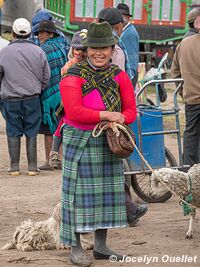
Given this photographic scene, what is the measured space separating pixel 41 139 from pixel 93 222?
23.5 feet

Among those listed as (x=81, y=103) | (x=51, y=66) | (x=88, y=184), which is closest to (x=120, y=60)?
(x=81, y=103)

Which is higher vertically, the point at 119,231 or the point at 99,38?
the point at 99,38

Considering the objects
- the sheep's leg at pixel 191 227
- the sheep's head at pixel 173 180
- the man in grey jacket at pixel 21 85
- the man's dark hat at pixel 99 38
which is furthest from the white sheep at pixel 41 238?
the man in grey jacket at pixel 21 85

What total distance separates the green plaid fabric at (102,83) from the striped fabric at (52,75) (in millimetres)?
4471

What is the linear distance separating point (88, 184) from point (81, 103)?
0.59 m

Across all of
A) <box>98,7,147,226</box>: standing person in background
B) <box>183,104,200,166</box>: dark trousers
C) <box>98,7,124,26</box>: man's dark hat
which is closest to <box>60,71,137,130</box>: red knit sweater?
<box>98,7,147,226</box>: standing person in background

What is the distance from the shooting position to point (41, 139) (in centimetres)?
1383

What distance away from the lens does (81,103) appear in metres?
6.60

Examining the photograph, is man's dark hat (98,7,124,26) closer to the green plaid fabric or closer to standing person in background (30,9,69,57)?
the green plaid fabric

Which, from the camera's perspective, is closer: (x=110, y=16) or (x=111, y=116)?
(x=111, y=116)

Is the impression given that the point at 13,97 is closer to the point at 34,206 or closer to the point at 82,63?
the point at 34,206

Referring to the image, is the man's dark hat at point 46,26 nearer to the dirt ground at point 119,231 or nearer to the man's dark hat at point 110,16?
the dirt ground at point 119,231

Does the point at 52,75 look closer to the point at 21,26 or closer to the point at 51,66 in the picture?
the point at 51,66

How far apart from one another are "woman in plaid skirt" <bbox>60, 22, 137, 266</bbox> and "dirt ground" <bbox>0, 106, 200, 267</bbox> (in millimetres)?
355
